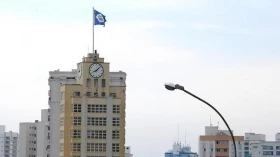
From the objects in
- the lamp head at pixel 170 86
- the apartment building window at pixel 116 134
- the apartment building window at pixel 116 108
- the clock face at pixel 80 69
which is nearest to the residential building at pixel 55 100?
the clock face at pixel 80 69

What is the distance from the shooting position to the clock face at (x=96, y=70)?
5561 inches

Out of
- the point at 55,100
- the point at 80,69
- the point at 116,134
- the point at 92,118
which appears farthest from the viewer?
the point at 55,100

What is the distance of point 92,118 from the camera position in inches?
5556

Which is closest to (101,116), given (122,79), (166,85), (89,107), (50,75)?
(89,107)

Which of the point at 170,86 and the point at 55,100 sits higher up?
the point at 55,100

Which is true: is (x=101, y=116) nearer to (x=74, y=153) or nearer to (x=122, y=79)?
(x=74, y=153)

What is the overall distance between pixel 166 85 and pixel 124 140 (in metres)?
95.8

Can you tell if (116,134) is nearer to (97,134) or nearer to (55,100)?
(97,134)

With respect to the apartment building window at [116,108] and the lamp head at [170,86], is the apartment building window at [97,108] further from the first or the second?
the lamp head at [170,86]

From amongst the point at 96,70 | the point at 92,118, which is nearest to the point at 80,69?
the point at 96,70

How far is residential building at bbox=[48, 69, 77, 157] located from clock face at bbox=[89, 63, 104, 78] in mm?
30442

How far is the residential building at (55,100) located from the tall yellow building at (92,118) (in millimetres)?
30065

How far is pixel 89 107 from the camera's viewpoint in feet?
464

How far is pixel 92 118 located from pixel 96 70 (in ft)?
21.4
